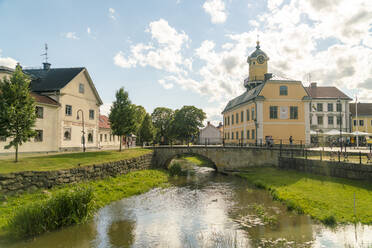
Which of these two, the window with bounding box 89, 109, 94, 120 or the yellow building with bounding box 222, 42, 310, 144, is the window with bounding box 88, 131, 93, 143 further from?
the yellow building with bounding box 222, 42, 310, 144

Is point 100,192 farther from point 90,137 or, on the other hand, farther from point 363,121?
point 363,121

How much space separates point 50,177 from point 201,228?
9.64 m

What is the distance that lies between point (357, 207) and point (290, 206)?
3077mm

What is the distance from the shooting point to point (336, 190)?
589 inches

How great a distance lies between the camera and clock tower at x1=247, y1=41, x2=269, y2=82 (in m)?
42.6

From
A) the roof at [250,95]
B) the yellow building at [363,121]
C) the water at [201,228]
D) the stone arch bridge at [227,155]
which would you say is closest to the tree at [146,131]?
the roof at [250,95]

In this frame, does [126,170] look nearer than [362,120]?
Yes

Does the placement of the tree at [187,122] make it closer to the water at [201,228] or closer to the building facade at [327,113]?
the building facade at [327,113]

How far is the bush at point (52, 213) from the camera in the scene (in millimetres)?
9961

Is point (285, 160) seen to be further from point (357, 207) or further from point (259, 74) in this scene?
point (259, 74)

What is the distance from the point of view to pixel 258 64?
140ft

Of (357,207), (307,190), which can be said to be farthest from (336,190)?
(357,207)

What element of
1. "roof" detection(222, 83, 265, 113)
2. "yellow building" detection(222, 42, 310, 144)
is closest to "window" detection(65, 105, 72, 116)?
"yellow building" detection(222, 42, 310, 144)

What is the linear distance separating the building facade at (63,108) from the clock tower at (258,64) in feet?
83.9
